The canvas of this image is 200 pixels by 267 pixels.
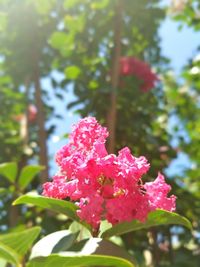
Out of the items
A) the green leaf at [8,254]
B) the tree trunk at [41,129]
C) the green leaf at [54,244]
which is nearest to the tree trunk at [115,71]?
the tree trunk at [41,129]

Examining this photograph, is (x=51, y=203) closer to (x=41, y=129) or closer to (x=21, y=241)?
(x=21, y=241)

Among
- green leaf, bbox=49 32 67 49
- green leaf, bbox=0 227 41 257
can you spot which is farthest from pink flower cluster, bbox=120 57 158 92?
green leaf, bbox=0 227 41 257

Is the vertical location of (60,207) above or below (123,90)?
below

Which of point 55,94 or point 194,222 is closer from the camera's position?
point 194,222

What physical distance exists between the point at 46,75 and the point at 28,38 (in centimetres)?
37

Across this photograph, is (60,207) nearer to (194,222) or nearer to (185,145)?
(194,222)

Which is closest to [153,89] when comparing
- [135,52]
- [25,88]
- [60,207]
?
[135,52]

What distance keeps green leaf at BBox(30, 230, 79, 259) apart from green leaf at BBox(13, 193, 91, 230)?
52mm

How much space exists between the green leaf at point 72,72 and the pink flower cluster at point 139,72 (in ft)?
1.07

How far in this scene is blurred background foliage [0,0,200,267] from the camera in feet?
10.3

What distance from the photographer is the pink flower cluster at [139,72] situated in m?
3.37

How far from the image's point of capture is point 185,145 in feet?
12.8

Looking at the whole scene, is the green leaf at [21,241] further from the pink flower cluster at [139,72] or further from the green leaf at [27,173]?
the pink flower cluster at [139,72]

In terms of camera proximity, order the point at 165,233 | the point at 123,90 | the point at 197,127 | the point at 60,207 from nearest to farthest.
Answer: the point at 60,207 < the point at 165,233 < the point at 123,90 < the point at 197,127
